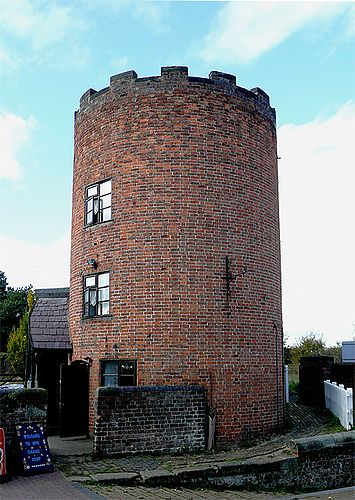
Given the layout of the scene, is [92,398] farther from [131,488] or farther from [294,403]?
[294,403]

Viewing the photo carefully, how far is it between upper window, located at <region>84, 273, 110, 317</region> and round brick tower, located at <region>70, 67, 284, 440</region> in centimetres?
4

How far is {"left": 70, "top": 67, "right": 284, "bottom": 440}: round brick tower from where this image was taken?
14289 mm

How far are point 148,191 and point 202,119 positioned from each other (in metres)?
2.57

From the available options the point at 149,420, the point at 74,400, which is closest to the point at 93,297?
the point at 74,400

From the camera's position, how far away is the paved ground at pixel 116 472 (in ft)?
30.1

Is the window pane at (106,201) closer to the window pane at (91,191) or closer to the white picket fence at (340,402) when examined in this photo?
the window pane at (91,191)

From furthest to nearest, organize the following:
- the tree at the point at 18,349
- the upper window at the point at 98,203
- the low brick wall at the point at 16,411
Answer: the tree at the point at 18,349, the upper window at the point at 98,203, the low brick wall at the point at 16,411

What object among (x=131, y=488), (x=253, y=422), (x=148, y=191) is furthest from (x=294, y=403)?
(x=131, y=488)

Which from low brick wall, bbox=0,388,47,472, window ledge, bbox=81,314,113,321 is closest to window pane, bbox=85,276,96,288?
window ledge, bbox=81,314,113,321

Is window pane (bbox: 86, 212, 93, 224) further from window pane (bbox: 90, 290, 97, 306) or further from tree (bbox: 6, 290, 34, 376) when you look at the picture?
tree (bbox: 6, 290, 34, 376)

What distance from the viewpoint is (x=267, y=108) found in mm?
17188

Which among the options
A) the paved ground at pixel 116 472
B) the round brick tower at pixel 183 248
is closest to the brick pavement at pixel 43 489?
the paved ground at pixel 116 472

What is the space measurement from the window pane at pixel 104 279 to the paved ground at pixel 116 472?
13.6 ft

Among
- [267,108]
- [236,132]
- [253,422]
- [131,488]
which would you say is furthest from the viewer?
[267,108]
